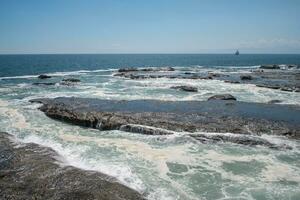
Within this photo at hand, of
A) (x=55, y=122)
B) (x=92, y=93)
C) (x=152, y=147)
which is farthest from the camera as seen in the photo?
(x=92, y=93)

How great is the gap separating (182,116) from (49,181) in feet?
53.8

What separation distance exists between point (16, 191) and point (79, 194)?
2486 mm

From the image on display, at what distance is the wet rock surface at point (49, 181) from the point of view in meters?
12.8

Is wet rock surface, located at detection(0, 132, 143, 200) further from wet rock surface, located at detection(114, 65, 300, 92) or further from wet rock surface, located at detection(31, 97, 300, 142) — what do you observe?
wet rock surface, located at detection(114, 65, 300, 92)

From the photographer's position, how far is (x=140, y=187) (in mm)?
14305

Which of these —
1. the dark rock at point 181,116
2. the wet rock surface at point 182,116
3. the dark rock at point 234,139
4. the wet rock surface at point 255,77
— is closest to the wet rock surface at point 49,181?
the wet rock surface at point 182,116

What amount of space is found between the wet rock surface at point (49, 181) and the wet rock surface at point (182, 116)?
8429 millimetres

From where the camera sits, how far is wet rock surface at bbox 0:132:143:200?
42.0 ft

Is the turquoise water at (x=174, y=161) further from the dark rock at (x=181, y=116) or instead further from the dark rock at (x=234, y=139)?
the dark rock at (x=181, y=116)

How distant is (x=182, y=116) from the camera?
28641 millimetres

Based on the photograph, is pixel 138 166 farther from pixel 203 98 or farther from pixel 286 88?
pixel 286 88

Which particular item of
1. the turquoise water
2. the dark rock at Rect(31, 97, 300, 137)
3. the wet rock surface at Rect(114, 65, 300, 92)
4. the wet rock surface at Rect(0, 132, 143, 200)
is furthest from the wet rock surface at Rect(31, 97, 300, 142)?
the wet rock surface at Rect(114, 65, 300, 92)

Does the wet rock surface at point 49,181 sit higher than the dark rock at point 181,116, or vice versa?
the wet rock surface at point 49,181

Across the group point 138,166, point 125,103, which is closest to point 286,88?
point 125,103
